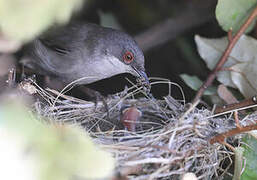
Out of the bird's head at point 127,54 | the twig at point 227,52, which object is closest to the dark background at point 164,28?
the bird's head at point 127,54

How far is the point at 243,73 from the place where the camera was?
2002mm

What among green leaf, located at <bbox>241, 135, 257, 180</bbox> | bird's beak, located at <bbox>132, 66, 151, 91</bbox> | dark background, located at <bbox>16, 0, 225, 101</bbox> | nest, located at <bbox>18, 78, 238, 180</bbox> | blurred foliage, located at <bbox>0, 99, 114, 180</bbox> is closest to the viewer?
blurred foliage, located at <bbox>0, 99, 114, 180</bbox>

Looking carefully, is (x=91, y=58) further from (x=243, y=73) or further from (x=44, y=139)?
(x=44, y=139)

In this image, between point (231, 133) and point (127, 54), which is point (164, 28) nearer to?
point (127, 54)

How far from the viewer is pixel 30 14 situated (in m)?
0.82

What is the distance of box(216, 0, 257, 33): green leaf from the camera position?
1.94 m

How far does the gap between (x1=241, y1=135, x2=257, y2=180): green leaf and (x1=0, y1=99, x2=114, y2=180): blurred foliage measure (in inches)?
35.8

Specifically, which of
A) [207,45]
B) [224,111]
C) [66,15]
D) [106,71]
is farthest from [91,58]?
[66,15]

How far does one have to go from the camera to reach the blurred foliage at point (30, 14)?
2.66ft

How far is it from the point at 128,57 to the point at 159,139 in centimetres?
75

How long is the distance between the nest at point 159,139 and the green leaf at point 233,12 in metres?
0.54

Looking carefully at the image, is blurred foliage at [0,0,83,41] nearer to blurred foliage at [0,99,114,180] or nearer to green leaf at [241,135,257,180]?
blurred foliage at [0,99,114,180]

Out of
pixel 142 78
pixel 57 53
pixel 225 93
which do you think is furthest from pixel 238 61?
pixel 57 53

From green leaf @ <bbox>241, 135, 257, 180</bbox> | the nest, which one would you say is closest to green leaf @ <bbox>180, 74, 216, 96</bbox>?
the nest
